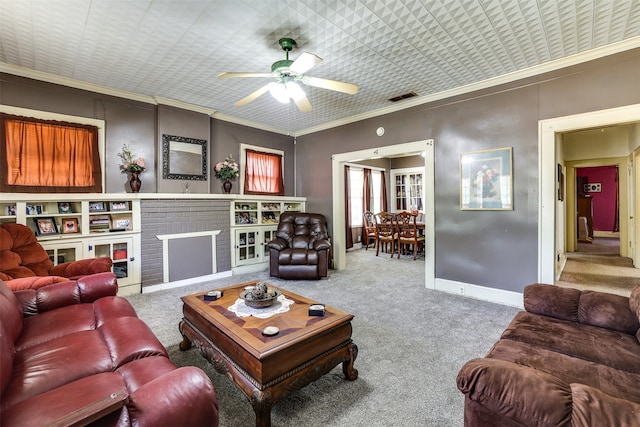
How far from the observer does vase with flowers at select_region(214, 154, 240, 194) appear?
4.94 meters

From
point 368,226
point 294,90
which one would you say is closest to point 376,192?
point 368,226

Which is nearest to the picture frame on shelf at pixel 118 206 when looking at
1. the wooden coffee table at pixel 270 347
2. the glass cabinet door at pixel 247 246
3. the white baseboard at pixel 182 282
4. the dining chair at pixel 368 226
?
the white baseboard at pixel 182 282

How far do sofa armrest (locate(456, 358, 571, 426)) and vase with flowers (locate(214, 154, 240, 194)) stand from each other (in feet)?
15.0

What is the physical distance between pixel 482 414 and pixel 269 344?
1.03 m

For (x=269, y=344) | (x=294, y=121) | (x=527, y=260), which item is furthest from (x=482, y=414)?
(x=294, y=121)

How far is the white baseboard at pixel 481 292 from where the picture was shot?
135 inches

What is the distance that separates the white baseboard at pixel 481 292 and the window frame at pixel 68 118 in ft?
16.0

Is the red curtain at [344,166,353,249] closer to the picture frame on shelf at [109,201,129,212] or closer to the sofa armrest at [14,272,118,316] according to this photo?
the picture frame on shelf at [109,201,129,212]

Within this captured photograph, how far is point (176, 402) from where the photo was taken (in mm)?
1002

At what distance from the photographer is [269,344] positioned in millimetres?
1575

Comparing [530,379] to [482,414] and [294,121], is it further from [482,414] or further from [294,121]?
[294,121]

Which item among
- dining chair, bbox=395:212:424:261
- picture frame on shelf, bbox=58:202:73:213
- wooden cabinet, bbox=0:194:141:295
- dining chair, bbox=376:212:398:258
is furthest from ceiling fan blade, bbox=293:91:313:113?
dining chair, bbox=376:212:398:258

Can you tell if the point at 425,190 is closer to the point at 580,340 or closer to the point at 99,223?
the point at 580,340

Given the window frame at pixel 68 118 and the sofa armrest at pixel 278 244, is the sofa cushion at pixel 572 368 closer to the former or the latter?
the sofa armrest at pixel 278 244
